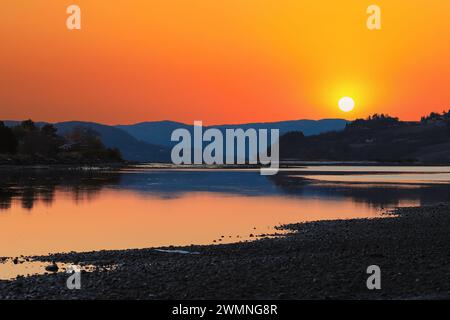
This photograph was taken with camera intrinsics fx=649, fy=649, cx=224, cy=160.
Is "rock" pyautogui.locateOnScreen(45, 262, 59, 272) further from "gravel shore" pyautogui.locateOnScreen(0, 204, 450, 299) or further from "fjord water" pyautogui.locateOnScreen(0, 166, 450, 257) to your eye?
"fjord water" pyautogui.locateOnScreen(0, 166, 450, 257)

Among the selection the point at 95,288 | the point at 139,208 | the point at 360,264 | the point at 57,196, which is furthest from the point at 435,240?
the point at 57,196

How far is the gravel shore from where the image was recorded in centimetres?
1741

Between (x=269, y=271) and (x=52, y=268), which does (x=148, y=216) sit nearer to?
(x=52, y=268)

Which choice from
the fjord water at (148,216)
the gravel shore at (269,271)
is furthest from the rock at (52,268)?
the fjord water at (148,216)

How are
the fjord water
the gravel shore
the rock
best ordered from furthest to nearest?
the fjord water → the rock → the gravel shore

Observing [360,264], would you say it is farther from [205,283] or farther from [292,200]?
[292,200]

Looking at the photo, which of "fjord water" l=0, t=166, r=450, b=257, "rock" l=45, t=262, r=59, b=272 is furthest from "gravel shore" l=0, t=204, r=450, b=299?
"fjord water" l=0, t=166, r=450, b=257

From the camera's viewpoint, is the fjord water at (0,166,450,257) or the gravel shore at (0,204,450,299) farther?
the fjord water at (0,166,450,257)

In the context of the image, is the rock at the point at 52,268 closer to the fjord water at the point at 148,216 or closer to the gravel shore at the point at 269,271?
the gravel shore at the point at 269,271

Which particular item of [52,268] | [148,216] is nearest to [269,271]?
[52,268]

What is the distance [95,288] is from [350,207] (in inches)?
1416

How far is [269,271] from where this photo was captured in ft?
66.8
